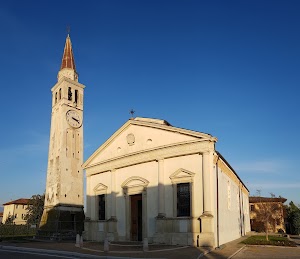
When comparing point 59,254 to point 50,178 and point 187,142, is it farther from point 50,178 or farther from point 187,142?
point 50,178

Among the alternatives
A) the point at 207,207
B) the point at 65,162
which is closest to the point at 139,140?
the point at 207,207

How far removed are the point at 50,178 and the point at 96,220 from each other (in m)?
14.9

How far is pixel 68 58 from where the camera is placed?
43.4 meters

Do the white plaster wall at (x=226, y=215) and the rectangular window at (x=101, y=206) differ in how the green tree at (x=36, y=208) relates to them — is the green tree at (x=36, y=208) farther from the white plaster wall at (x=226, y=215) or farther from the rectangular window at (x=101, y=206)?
→ the white plaster wall at (x=226, y=215)

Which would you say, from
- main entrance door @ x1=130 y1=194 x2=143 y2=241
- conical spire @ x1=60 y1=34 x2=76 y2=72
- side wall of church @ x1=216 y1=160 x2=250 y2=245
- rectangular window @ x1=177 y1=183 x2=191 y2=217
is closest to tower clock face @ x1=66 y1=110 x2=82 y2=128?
conical spire @ x1=60 y1=34 x2=76 y2=72

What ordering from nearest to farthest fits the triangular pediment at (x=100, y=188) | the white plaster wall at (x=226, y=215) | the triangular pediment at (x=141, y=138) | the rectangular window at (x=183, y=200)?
1. the rectangular window at (x=183, y=200)
2. the white plaster wall at (x=226, y=215)
3. the triangular pediment at (x=141, y=138)
4. the triangular pediment at (x=100, y=188)

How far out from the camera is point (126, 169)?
23.5 meters

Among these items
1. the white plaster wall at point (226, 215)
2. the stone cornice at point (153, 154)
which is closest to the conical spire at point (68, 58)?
the stone cornice at point (153, 154)

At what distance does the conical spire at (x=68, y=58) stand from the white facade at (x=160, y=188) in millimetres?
20538

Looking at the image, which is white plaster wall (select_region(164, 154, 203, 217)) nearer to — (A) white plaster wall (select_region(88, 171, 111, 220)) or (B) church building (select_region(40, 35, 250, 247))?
(B) church building (select_region(40, 35, 250, 247))

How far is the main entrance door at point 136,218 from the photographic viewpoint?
22.5m

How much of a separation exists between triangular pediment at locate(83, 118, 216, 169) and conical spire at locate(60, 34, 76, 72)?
2046 centimetres

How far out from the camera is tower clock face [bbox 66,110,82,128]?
3894 centimetres

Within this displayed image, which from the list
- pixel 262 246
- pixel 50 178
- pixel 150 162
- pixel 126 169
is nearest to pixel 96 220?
pixel 126 169
